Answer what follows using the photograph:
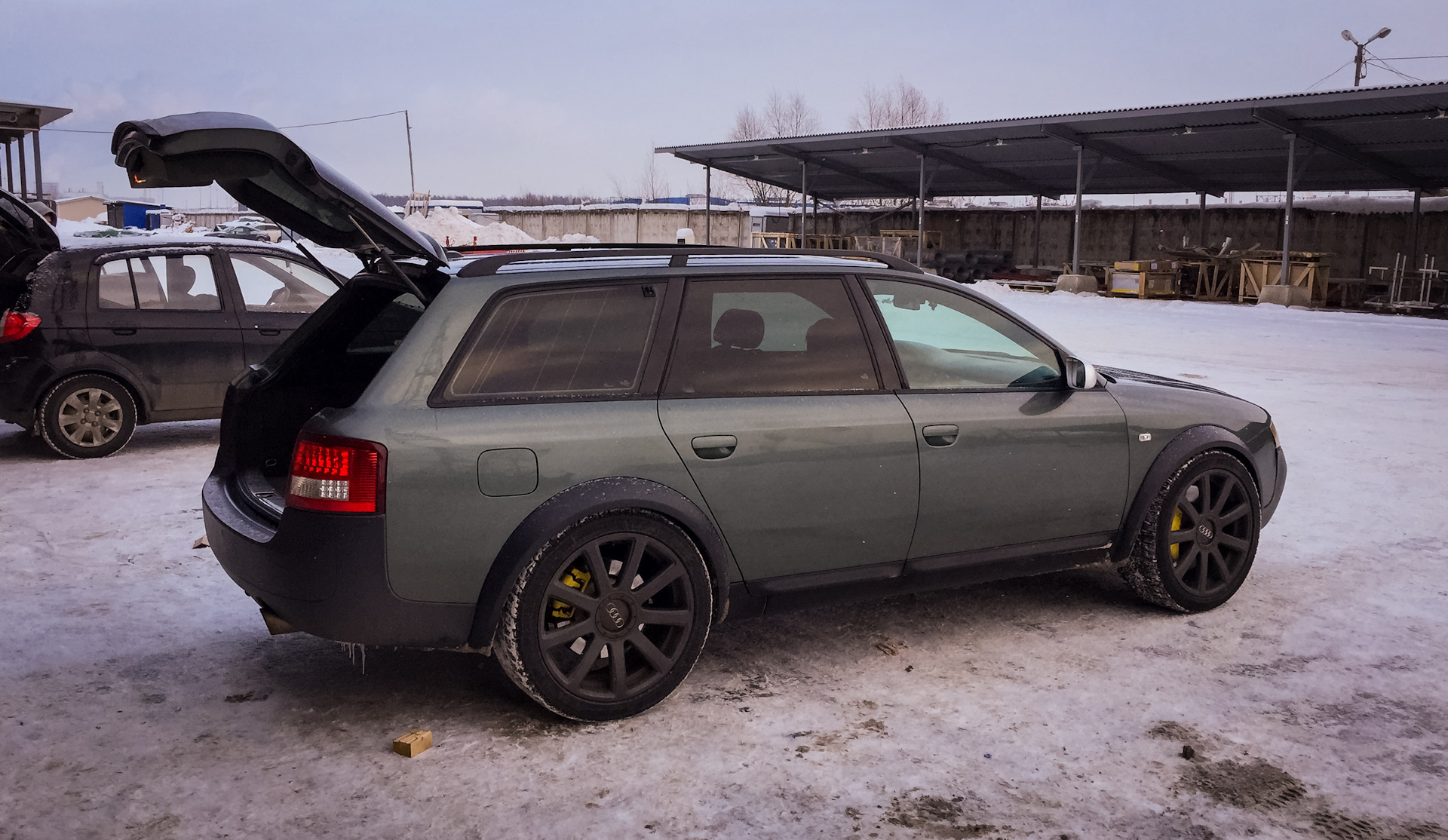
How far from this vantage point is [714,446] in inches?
154

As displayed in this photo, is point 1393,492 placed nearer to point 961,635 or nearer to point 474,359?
point 961,635

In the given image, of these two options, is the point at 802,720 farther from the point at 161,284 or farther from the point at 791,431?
the point at 161,284

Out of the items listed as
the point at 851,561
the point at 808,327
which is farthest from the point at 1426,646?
the point at 808,327

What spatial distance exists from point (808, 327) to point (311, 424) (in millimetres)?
1833

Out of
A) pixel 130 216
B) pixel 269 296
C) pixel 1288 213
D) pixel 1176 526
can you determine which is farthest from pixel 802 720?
pixel 130 216

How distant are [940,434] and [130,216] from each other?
7443 centimetres

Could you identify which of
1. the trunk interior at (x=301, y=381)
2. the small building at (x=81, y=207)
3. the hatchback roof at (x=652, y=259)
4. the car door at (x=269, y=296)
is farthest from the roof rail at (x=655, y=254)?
the small building at (x=81, y=207)

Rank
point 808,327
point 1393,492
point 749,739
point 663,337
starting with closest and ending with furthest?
point 749,739 → point 663,337 → point 808,327 → point 1393,492

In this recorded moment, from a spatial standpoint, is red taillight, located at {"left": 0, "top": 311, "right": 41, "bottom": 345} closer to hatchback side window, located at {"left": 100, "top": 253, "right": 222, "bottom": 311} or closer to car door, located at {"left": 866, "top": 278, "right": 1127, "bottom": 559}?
hatchback side window, located at {"left": 100, "top": 253, "right": 222, "bottom": 311}

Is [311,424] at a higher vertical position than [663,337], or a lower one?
lower

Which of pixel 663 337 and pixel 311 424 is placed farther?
pixel 663 337

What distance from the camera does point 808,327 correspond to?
4328mm

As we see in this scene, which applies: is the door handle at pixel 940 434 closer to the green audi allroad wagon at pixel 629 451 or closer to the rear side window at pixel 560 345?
the green audi allroad wagon at pixel 629 451

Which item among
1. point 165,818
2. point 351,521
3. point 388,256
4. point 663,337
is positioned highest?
point 388,256
